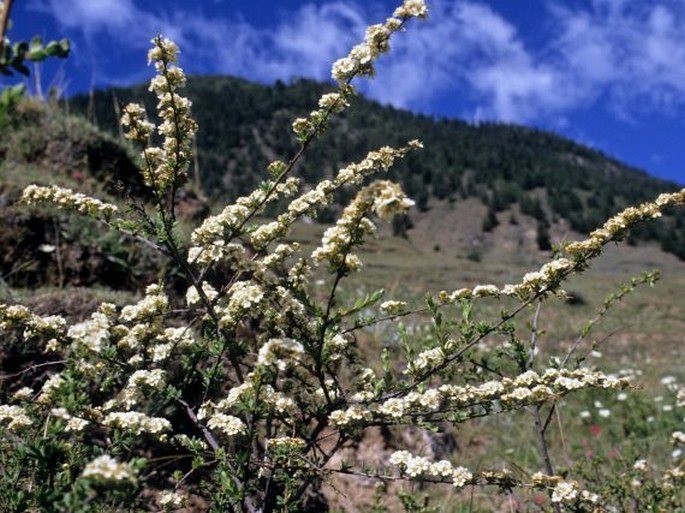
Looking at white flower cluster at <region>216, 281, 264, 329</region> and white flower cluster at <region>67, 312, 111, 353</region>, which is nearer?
white flower cluster at <region>67, 312, 111, 353</region>

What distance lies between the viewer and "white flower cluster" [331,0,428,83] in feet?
8.04

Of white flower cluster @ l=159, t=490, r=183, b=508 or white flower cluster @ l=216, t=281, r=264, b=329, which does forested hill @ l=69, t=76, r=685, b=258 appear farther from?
white flower cluster @ l=159, t=490, r=183, b=508

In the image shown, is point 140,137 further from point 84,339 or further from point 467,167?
point 467,167

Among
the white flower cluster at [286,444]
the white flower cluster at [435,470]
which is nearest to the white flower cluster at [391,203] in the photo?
the white flower cluster at [286,444]

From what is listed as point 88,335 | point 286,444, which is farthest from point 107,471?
point 286,444

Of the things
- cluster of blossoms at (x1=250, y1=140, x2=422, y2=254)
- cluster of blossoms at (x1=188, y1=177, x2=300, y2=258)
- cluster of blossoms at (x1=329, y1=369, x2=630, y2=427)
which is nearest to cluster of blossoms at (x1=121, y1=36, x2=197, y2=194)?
cluster of blossoms at (x1=188, y1=177, x2=300, y2=258)

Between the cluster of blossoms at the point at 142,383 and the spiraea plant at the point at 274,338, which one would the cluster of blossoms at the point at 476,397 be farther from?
the cluster of blossoms at the point at 142,383

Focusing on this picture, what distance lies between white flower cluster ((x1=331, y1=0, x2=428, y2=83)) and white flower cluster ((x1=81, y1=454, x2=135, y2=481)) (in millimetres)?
1755

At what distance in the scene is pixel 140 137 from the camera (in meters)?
2.45

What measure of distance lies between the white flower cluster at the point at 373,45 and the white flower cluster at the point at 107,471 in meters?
1.76

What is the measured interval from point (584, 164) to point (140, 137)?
112 m

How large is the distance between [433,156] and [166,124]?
8333 centimetres

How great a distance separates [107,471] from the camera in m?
1.42

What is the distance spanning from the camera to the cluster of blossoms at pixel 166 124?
2.37 meters
